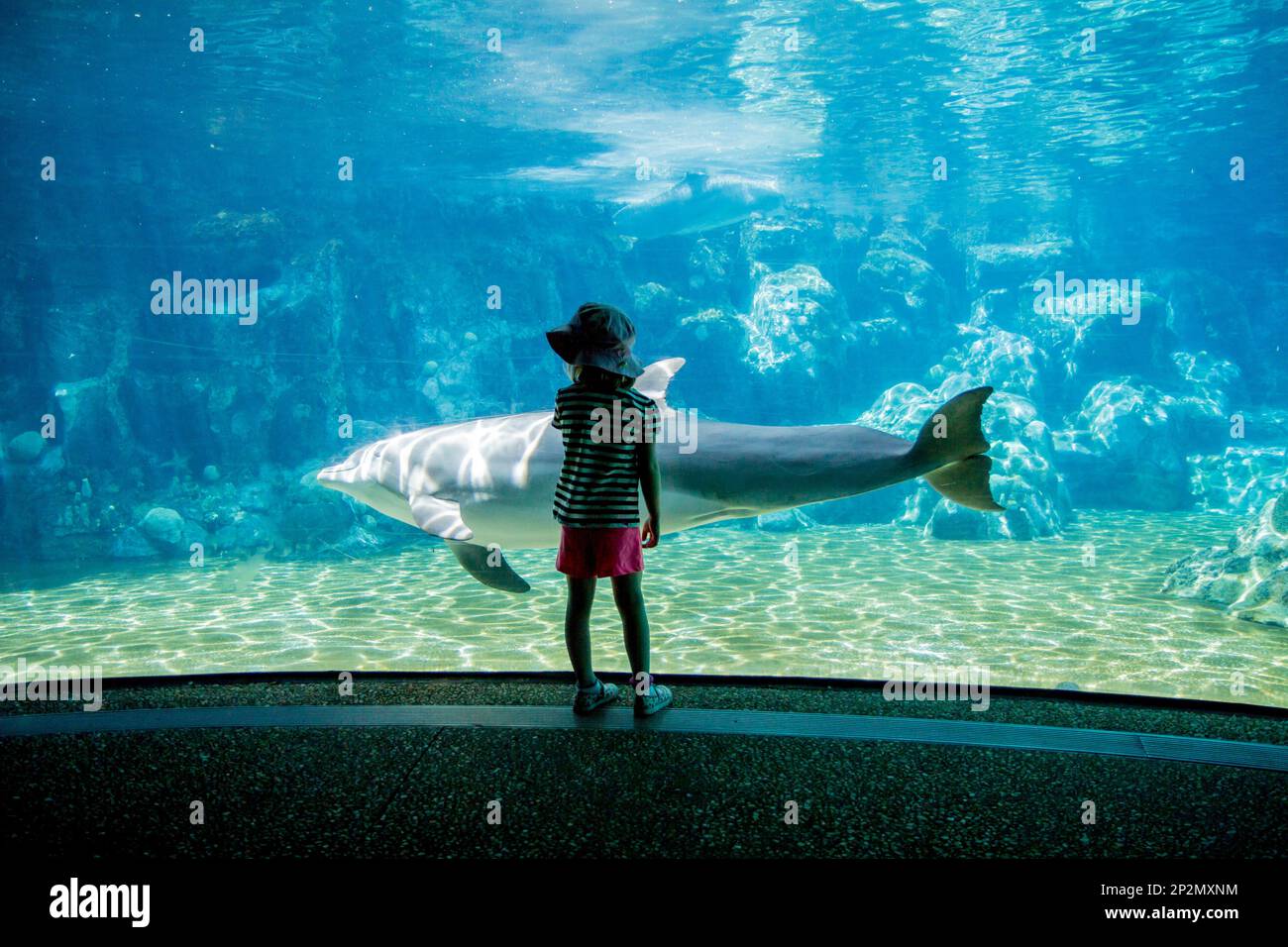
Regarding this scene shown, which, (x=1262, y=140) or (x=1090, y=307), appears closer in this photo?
(x=1090, y=307)

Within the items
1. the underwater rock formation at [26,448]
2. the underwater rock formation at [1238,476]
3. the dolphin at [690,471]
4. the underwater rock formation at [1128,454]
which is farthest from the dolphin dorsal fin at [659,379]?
the underwater rock formation at [1238,476]

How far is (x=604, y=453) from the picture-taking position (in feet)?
11.0

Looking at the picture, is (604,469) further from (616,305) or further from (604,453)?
(616,305)

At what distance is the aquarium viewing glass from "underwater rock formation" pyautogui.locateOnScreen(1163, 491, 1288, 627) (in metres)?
0.06

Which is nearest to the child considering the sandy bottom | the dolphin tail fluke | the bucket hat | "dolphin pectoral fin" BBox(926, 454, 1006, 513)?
the bucket hat

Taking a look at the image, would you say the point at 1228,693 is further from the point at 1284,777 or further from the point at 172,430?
the point at 172,430

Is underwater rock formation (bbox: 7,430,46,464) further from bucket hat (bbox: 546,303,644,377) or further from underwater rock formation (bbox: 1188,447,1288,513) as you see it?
underwater rock formation (bbox: 1188,447,1288,513)

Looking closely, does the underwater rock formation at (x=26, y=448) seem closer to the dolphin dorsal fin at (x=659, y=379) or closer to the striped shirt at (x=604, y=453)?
the dolphin dorsal fin at (x=659, y=379)

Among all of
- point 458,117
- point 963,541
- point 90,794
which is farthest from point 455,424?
point 458,117

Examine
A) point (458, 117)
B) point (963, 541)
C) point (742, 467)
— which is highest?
point (458, 117)

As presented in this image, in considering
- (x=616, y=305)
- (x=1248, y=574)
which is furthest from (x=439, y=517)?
(x=1248, y=574)

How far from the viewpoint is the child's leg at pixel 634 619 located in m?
3.39
